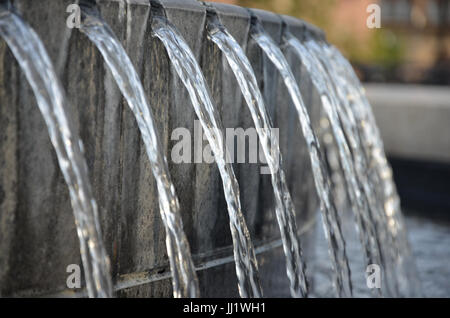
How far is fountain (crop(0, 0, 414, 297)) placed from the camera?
7.39 ft

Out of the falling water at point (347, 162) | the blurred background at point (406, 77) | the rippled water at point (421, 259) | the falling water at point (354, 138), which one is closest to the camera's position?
the falling water at point (347, 162)

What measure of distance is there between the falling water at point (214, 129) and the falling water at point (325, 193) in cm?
61

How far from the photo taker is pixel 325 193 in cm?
337

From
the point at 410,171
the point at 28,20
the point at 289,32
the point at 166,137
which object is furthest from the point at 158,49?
the point at 410,171

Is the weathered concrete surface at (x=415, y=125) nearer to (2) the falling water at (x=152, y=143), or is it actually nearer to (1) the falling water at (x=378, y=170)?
(1) the falling water at (x=378, y=170)

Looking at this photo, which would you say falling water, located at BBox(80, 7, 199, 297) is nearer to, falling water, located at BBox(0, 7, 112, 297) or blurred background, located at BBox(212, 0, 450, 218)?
falling water, located at BBox(0, 7, 112, 297)

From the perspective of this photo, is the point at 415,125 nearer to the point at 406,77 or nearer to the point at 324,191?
the point at 324,191

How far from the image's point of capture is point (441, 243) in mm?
5320

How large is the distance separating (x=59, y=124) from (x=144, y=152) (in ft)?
1.60

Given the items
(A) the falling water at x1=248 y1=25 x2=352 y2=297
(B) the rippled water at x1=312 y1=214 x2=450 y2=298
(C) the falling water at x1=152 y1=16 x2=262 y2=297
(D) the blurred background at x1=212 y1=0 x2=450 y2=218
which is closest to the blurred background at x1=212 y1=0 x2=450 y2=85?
(D) the blurred background at x1=212 y1=0 x2=450 y2=218

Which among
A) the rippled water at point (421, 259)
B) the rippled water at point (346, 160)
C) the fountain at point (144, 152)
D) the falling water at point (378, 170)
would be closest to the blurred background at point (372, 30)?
the rippled water at point (421, 259)

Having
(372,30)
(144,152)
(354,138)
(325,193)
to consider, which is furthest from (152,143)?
(372,30)

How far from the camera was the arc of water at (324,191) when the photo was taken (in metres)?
3.23

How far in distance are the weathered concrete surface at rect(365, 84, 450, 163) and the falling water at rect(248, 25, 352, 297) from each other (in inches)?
167
